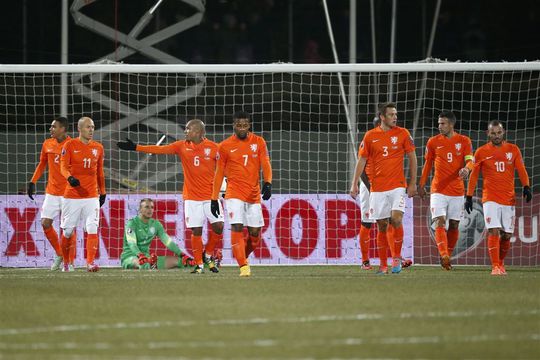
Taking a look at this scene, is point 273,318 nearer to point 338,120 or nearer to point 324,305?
point 324,305

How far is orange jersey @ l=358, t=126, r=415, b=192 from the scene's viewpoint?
1414 centimetres

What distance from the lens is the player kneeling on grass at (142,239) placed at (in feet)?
53.7

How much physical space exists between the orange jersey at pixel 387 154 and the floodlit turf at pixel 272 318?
5.15ft

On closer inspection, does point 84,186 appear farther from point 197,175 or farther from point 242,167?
point 242,167

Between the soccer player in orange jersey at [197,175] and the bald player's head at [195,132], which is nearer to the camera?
the soccer player in orange jersey at [197,175]

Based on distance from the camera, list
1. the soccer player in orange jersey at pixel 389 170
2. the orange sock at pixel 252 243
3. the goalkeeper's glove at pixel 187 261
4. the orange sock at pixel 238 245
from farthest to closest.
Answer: the goalkeeper's glove at pixel 187 261
the orange sock at pixel 252 243
the soccer player in orange jersey at pixel 389 170
the orange sock at pixel 238 245

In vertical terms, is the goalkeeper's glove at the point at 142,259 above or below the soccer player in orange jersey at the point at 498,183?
below

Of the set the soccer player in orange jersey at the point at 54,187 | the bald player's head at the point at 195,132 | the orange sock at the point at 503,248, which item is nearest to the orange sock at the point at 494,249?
the orange sock at the point at 503,248

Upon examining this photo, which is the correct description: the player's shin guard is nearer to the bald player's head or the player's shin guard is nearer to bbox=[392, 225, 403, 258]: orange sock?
the bald player's head

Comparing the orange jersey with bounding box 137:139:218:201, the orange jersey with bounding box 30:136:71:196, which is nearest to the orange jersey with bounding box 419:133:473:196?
the orange jersey with bounding box 137:139:218:201

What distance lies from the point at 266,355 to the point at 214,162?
8754 mm

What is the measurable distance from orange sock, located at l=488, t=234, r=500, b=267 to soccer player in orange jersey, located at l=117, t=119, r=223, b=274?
3.49 m

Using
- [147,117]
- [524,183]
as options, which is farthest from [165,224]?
[524,183]

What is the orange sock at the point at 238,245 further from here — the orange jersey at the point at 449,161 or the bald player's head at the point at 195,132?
the orange jersey at the point at 449,161
